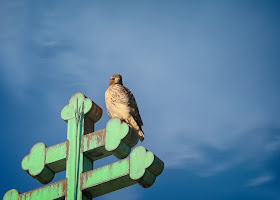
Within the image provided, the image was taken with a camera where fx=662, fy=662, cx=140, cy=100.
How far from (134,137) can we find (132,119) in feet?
8.00

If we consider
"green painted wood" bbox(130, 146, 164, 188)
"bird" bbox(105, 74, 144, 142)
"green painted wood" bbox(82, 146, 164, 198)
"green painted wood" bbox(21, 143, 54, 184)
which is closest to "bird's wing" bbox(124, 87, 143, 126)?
"bird" bbox(105, 74, 144, 142)

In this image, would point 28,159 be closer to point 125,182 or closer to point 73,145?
point 73,145

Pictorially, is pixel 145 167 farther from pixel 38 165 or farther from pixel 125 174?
pixel 38 165

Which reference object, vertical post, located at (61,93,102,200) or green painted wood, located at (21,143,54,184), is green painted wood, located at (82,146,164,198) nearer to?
vertical post, located at (61,93,102,200)

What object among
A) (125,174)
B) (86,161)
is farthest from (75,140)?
(125,174)

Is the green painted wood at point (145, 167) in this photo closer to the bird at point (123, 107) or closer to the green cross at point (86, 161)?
the green cross at point (86, 161)

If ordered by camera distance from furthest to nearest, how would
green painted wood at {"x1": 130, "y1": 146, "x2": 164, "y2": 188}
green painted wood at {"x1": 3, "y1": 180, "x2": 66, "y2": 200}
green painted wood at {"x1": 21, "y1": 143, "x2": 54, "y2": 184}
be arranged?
green painted wood at {"x1": 21, "y1": 143, "x2": 54, "y2": 184} < green painted wood at {"x1": 3, "y1": 180, "x2": 66, "y2": 200} < green painted wood at {"x1": 130, "y1": 146, "x2": 164, "y2": 188}

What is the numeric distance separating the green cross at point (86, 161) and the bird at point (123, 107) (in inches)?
82.1

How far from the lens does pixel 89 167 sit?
556cm

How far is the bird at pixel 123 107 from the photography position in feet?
25.9

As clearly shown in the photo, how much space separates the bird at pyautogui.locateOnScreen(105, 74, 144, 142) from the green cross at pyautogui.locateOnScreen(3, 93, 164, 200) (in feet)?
6.84

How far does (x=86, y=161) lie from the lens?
18.1 ft

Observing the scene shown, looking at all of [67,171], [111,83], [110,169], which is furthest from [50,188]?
[111,83]

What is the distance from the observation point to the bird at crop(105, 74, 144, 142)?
788cm
